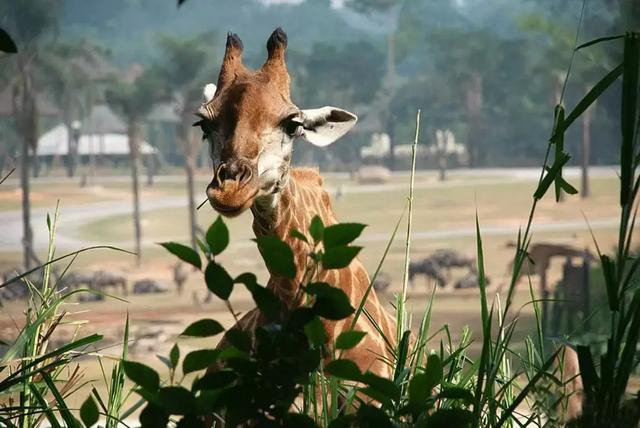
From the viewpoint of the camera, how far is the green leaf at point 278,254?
0.61 m

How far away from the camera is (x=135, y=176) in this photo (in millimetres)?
9516

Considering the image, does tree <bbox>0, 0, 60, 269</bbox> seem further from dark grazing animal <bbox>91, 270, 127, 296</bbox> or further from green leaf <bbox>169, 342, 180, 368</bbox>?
green leaf <bbox>169, 342, 180, 368</bbox>

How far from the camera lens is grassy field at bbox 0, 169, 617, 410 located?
29.0 feet

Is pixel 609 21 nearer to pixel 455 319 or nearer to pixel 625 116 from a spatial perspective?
pixel 455 319

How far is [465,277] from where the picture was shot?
887 centimetres

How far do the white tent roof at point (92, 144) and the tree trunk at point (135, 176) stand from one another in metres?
0.10

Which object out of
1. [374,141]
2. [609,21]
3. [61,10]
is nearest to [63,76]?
[61,10]

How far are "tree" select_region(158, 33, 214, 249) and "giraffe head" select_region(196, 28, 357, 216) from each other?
773 cm

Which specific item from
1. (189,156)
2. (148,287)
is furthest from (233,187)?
(189,156)

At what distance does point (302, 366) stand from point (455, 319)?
7.81 metres

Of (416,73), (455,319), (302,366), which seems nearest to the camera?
(302,366)

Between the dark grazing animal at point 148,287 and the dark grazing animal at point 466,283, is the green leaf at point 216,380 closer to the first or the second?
the dark grazing animal at point 466,283

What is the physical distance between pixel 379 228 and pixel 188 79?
2.34 meters

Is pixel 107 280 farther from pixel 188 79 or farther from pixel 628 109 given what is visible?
pixel 628 109
